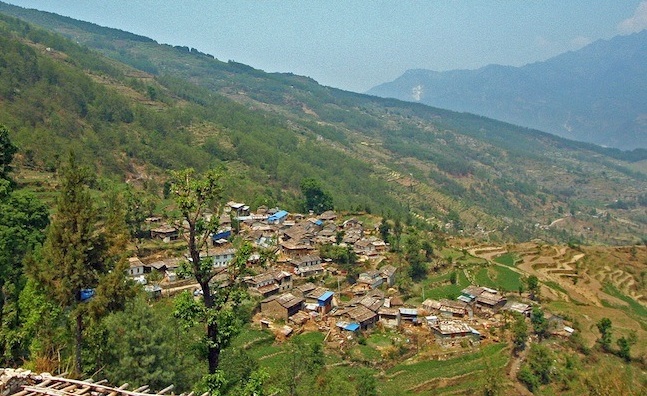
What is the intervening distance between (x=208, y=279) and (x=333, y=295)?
25.1m

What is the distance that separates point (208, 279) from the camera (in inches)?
422

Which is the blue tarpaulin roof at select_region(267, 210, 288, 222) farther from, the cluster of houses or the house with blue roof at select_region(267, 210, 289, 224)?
the cluster of houses

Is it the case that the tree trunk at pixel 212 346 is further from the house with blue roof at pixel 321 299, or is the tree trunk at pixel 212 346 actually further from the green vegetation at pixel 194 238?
the house with blue roof at pixel 321 299

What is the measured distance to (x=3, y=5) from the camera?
Answer: 6742 inches

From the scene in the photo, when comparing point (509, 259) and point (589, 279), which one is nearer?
point (589, 279)

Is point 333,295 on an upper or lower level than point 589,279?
lower

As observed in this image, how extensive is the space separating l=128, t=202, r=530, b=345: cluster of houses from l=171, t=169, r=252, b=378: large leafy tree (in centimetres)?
1549

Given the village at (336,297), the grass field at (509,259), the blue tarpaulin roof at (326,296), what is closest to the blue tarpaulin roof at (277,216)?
the village at (336,297)

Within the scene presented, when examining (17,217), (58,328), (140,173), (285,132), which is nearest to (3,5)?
(285,132)

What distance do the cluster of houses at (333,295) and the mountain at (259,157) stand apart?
49.1 feet

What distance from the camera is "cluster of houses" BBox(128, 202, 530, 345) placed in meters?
31.0

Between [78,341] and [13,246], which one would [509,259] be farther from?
[78,341]

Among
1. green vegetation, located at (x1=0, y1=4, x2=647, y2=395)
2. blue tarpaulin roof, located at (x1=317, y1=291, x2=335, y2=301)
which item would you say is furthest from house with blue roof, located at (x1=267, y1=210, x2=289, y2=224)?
blue tarpaulin roof, located at (x1=317, y1=291, x2=335, y2=301)

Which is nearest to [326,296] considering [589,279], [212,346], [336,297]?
[336,297]
